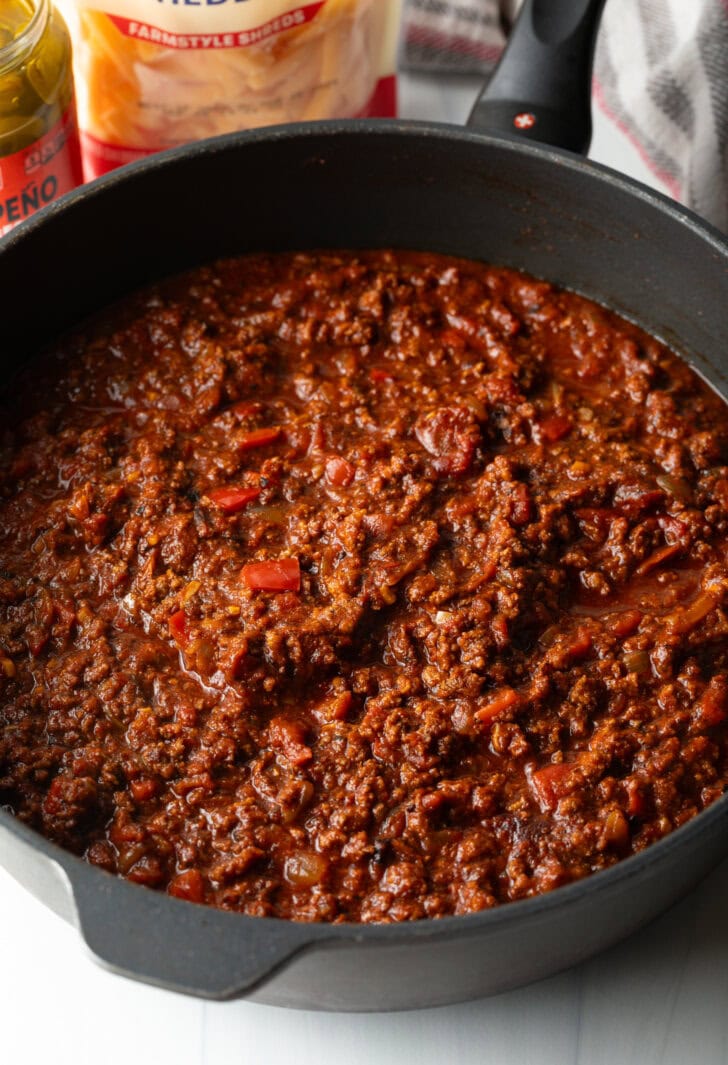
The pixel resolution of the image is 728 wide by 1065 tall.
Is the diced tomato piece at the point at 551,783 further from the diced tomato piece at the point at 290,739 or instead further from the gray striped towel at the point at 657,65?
the gray striped towel at the point at 657,65

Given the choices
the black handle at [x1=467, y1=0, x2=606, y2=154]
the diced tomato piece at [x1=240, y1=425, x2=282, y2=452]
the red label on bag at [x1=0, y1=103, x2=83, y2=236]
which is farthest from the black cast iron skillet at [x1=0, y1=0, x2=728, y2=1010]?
the diced tomato piece at [x1=240, y1=425, x2=282, y2=452]

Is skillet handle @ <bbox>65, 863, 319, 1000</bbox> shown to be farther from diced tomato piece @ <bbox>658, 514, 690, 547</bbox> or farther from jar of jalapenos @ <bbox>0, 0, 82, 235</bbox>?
jar of jalapenos @ <bbox>0, 0, 82, 235</bbox>

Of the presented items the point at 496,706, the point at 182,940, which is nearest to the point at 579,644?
the point at 496,706

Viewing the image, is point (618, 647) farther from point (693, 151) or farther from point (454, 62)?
point (454, 62)

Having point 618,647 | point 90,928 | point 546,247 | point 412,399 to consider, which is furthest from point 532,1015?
point 546,247

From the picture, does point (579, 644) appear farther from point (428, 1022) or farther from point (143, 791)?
point (143, 791)

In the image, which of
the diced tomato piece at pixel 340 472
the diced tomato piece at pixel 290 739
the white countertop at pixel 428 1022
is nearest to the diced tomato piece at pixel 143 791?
the diced tomato piece at pixel 290 739
